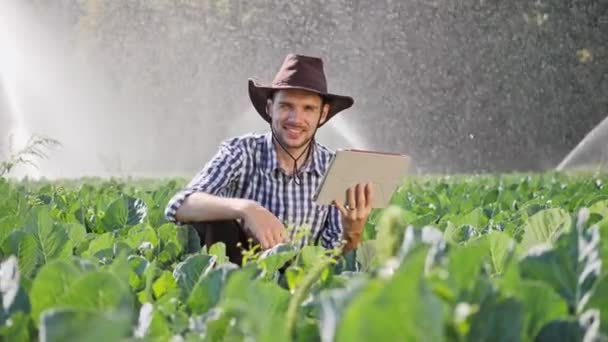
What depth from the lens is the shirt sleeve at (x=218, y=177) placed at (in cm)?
405

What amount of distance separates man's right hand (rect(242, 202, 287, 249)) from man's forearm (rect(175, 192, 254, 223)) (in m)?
0.08

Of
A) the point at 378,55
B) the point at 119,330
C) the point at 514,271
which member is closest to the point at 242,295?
the point at 514,271

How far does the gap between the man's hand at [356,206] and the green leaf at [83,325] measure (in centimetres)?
265

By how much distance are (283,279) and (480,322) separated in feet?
3.84

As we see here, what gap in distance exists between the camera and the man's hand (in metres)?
3.62

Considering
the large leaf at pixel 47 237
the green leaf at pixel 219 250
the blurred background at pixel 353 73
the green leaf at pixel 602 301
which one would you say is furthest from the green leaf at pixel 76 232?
the blurred background at pixel 353 73

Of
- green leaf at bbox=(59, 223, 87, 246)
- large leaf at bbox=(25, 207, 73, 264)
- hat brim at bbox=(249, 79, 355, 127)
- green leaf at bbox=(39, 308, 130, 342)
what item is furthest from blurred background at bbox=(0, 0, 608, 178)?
green leaf at bbox=(39, 308, 130, 342)

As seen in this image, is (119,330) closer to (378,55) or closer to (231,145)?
(231,145)

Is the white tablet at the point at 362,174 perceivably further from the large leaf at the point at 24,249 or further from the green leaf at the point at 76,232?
the large leaf at the point at 24,249

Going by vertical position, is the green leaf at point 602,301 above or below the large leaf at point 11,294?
above

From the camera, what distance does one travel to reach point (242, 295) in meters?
1.35

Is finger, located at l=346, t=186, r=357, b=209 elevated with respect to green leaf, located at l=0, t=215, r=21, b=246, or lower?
elevated

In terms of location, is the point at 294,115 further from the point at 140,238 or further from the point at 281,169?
the point at 140,238

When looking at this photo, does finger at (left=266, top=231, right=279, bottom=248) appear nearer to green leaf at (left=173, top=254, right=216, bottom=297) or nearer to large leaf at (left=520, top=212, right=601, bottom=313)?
green leaf at (left=173, top=254, right=216, bottom=297)
